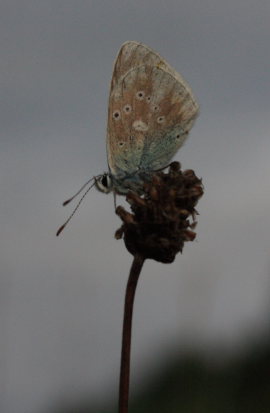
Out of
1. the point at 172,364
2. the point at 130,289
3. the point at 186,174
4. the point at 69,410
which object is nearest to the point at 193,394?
the point at 69,410

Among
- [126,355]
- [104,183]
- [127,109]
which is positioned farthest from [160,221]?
[127,109]

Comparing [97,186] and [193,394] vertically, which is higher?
[97,186]

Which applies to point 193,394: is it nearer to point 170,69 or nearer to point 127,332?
point 170,69

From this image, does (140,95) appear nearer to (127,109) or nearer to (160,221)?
(127,109)

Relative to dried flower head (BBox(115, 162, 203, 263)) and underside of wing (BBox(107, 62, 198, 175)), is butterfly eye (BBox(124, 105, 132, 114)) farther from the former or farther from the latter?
dried flower head (BBox(115, 162, 203, 263))

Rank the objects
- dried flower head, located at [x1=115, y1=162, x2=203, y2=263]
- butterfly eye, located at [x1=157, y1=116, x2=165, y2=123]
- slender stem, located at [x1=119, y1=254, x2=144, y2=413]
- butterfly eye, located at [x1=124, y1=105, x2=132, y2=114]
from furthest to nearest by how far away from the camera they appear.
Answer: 1. butterfly eye, located at [x1=157, y1=116, x2=165, y2=123]
2. butterfly eye, located at [x1=124, y1=105, x2=132, y2=114]
3. dried flower head, located at [x1=115, y1=162, x2=203, y2=263]
4. slender stem, located at [x1=119, y1=254, x2=144, y2=413]

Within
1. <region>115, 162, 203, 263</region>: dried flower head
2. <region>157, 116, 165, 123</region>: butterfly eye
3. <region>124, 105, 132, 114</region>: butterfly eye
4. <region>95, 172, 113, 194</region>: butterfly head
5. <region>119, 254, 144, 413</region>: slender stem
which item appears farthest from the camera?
<region>157, 116, 165, 123</region>: butterfly eye

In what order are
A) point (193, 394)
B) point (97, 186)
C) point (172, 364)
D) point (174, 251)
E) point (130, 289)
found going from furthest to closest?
point (172, 364), point (193, 394), point (97, 186), point (174, 251), point (130, 289)

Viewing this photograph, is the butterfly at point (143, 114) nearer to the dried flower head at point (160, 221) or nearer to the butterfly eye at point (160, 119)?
the butterfly eye at point (160, 119)

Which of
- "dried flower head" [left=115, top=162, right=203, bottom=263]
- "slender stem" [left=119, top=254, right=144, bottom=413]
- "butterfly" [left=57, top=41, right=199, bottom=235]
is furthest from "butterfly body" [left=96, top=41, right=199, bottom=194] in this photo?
"slender stem" [left=119, top=254, right=144, bottom=413]
